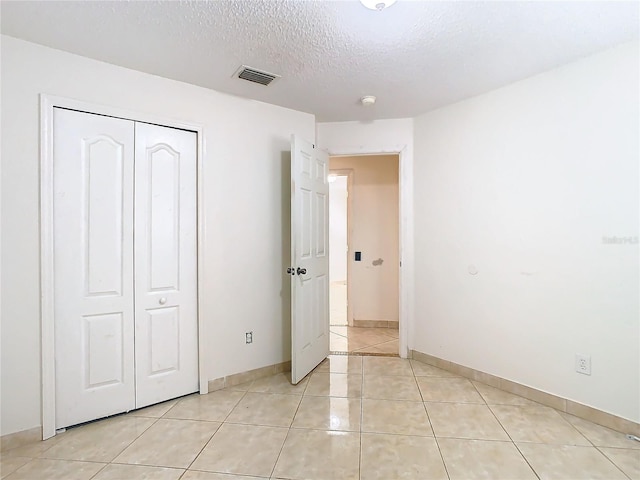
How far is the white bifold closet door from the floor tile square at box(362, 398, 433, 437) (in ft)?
4.53

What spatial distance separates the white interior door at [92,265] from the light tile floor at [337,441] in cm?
25

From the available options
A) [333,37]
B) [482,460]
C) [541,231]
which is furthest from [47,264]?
[541,231]

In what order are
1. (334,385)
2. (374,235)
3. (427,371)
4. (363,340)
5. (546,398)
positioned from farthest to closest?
(374,235) → (363,340) → (427,371) → (334,385) → (546,398)

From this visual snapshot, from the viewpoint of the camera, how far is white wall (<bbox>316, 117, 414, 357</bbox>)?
337cm

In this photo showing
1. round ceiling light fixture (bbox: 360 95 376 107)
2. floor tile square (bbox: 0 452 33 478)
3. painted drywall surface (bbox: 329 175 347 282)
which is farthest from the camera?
painted drywall surface (bbox: 329 175 347 282)

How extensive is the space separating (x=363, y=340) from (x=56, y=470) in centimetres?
297

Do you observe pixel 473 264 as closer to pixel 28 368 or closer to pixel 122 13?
pixel 122 13

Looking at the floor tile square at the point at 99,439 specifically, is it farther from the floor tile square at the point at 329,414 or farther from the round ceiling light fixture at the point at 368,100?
the round ceiling light fixture at the point at 368,100

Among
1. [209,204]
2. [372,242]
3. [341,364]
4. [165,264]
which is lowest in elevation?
[341,364]

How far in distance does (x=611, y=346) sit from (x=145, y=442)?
2.94 meters

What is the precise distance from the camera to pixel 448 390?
263cm

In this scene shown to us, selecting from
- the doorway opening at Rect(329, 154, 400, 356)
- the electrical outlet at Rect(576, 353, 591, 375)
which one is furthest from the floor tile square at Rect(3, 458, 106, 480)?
the doorway opening at Rect(329, 154, 400, 356)

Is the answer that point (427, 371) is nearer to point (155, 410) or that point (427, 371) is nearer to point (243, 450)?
point (243, 450)

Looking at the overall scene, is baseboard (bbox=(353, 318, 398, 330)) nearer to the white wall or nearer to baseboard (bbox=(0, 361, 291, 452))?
the white wall
